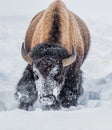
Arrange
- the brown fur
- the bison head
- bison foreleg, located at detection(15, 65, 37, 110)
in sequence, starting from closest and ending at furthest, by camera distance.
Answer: the bison head → the brown fur → bison foreleg, located at detection(15, 65, 37, 110)

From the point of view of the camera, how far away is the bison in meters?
7.62

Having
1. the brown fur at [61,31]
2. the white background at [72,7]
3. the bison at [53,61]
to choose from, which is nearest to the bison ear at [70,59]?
the bison at [53,61]

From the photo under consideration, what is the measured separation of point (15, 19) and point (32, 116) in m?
11.5

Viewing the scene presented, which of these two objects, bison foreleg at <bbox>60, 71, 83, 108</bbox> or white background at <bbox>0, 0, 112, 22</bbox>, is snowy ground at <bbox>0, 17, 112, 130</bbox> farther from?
white background at <bbox>0, 0, 112, 22</bbox>

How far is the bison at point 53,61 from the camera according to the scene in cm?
762

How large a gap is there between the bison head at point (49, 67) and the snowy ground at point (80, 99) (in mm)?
410

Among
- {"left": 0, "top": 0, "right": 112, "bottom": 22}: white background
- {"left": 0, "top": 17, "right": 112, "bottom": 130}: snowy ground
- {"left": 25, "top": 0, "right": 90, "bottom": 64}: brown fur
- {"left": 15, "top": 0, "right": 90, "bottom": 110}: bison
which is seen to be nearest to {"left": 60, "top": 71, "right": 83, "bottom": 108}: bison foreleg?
{"left": 15, "top": 0, "right": 90, "bottom": 110}: bison

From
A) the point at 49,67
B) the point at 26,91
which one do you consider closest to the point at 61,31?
the point at 49,67

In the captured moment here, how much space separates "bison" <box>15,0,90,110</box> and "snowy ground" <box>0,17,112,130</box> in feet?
0.96

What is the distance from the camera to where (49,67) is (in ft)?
25.0

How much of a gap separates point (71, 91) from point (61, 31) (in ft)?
3.15

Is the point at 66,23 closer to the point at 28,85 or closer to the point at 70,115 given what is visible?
the point at 28,85

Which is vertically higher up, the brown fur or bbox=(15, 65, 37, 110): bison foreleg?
the brown fur

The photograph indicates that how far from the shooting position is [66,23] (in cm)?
858
